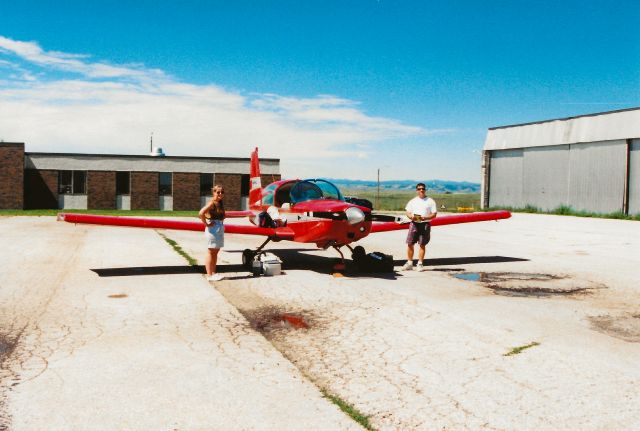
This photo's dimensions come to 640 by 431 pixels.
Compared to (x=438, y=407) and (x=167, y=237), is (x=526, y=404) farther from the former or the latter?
(x=167, y=237)

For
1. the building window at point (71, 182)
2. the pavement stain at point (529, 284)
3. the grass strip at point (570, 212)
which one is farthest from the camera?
the building window at point (71, 182)

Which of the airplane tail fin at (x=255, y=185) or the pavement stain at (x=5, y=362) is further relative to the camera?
the airplane tail fin at (x=255, y=185)

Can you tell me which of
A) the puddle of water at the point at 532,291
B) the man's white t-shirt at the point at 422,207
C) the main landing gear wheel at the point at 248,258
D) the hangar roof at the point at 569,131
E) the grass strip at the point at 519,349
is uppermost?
the hangar roof at the point at 569,131

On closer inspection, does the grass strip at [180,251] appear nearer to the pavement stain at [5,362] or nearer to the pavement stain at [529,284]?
the pavement stain at [529,284]

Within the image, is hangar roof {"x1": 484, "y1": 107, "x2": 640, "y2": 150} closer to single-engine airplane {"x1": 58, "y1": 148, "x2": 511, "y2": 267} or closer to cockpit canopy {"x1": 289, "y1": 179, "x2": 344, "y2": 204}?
single-engine airplane {"x1": 58, "y1": 148, "x2": 511, "y2": 267}

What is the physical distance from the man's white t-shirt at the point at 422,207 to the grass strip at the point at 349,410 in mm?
7604

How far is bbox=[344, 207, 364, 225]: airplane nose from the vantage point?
10.1 meters

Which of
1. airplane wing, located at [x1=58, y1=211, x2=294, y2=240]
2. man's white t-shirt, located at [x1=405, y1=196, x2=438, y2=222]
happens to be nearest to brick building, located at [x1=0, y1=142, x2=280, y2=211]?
airplane wing, located at [x1=58, y1=211, x2=294, y2=240]

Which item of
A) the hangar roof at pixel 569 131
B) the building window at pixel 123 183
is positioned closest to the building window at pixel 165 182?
the building window at pixel 123 183

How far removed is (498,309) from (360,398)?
4.30 m

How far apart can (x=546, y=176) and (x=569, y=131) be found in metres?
4.06

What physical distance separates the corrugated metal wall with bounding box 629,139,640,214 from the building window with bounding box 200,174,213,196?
31.0m

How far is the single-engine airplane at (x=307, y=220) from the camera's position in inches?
412

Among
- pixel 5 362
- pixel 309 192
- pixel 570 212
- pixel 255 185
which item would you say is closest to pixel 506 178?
pixel 570 212
